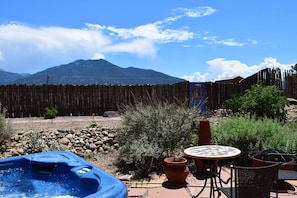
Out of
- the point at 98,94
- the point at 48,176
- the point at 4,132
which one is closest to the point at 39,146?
the point at 4,132

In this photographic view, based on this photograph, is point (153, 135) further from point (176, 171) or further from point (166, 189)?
point (166, 189)

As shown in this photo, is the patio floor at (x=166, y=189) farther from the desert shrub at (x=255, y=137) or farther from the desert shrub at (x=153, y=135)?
the desert shrub at (x=255, y=137)

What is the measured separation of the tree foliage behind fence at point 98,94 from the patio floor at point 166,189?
29.2 feet

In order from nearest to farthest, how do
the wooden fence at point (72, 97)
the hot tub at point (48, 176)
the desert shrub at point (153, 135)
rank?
1. the hot tub at point (48, 176)
2. the desert shrub at point (153, 135)
3. the wooden fence at point (72, 97)

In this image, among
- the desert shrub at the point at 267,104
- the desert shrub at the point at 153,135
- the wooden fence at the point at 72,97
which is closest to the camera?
the desert shrub at the point at 153,135

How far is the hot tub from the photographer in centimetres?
427

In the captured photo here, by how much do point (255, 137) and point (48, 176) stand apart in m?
3.35

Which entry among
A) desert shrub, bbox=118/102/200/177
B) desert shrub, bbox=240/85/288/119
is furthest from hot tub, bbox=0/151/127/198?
desert shrub, bbox=240/85/288/119

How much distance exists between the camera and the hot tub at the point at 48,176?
168 inches

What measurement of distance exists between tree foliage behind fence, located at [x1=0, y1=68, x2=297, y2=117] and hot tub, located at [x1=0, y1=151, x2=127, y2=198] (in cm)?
837

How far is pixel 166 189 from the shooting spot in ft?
13.7

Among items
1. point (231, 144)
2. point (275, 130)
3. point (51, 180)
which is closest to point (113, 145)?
point (51, 180)

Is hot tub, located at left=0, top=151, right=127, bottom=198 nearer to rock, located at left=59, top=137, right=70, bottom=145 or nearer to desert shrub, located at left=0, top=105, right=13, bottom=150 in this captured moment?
rock, located at left=59, top=137, right=70, bottom=145

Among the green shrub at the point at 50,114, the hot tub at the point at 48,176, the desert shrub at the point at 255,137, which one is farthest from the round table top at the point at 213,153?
the green shrub at the point at 50,114
